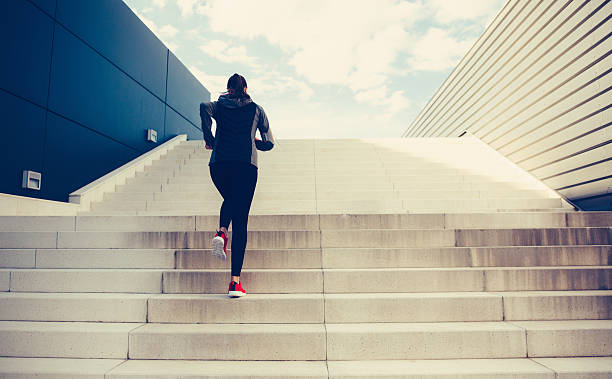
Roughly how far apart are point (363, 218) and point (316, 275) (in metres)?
1.11

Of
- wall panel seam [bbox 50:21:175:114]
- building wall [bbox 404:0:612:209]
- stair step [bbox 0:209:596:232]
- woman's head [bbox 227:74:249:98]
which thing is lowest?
stair step [bbox 0:209:596:232]

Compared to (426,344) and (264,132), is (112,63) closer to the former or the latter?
(264,132)

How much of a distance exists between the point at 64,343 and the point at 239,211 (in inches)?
56.2

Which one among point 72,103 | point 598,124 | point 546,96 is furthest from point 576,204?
point 72,103

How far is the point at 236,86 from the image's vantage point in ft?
9.55

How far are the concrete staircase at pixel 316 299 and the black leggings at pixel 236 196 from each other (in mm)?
370

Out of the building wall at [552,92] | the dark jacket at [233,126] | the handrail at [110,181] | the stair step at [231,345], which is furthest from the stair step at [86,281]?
the building wall at [552,92]

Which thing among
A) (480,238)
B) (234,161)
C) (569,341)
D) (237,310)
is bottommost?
(569,341)

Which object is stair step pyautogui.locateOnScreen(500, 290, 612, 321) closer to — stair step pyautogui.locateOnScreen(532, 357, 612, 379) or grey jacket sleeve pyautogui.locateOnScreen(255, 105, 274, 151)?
stair step pyautogui.locateOnScreen(532, 357, 612, 379)

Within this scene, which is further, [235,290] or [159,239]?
[159,239]

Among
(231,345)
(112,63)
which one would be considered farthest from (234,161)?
(112,63)

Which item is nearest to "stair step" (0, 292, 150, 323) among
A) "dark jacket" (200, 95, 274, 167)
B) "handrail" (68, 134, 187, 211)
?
"dark jacket" (200, 95, 274, 167)

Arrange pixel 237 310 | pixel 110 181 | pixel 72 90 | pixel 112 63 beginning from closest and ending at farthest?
pixel 237 310 < pixel 72 90 < pixel 110 181 < pixel 112 63

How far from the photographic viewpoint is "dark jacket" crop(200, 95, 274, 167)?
109 inches
